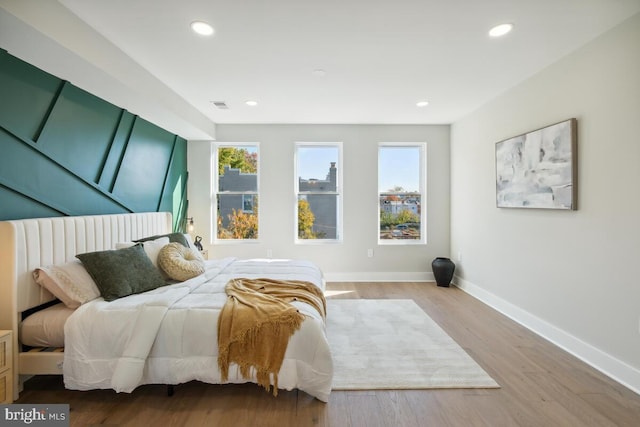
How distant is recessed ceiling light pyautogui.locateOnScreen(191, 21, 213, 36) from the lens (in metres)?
2.33

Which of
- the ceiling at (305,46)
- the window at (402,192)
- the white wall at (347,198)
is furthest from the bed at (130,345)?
the window at (402,192)

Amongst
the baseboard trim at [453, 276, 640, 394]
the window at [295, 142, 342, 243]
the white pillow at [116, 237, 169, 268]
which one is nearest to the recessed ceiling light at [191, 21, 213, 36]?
the white pillow at [116, 237, 169, 268]

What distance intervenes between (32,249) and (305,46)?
2549 mm

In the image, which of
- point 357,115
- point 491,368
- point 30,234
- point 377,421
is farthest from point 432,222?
point 30,234

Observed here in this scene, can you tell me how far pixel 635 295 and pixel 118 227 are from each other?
440cm

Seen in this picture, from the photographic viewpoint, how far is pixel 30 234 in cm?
219

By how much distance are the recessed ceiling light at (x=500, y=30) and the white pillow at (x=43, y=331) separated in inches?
146

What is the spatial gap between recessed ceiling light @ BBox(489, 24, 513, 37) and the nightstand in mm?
3955

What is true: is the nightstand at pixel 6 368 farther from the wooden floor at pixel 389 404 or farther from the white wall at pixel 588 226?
the white wall at pixel 588 226

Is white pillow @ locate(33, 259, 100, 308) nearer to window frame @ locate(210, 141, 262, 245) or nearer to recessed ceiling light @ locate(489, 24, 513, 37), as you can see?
window frame @ locate(210, 141, 262, 245)

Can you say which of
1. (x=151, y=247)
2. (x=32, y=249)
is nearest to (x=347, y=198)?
(x=151, y=247)

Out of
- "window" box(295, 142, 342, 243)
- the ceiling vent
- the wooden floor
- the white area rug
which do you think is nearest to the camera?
the wooden floor

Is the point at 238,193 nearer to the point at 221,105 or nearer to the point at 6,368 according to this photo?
the point at 221,105

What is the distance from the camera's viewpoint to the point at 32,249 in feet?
7.23
